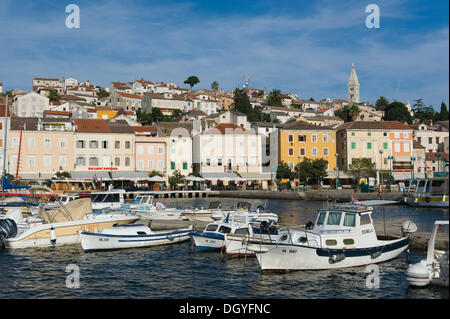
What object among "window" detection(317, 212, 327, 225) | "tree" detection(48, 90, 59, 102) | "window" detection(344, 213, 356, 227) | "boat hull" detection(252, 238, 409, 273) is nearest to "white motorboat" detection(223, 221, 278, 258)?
"window" detection(317, 212, 327, 225)

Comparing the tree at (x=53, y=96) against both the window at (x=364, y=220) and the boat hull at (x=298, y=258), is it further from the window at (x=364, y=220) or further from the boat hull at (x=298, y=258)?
the window at (x=364, y=220)

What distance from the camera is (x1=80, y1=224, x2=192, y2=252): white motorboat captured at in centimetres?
2434

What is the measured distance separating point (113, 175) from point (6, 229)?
139ft

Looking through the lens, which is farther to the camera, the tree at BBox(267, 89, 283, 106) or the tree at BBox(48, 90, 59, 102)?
the tree at BBox(267, 89, 283, 106)

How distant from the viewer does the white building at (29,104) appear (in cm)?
11006

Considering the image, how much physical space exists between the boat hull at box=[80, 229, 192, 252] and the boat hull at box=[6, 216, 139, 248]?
1.04 metres

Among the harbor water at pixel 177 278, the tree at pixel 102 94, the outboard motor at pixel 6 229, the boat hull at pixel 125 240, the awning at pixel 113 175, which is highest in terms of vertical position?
the tree at pixel 102 94

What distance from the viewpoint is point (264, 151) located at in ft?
276

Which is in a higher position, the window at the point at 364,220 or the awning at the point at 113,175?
the awning at the point at 113,175

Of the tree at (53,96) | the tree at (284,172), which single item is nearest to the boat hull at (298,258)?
the tree at (284,172)

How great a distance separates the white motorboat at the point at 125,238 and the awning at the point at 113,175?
40.3 meters

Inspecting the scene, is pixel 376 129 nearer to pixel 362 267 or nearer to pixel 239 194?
pixel 239 194

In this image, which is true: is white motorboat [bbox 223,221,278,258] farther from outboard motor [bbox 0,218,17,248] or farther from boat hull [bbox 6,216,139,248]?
outboard motor [bbox 0,218,17,248]
